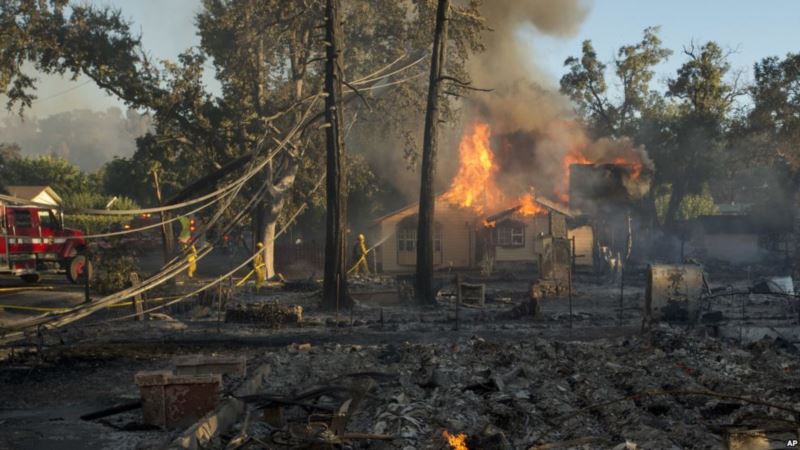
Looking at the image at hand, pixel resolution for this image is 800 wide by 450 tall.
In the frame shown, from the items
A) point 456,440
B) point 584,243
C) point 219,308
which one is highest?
point 584,243

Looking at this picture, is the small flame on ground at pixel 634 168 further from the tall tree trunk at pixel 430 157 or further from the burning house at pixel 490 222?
the tall tree trunk at pixel 430 157

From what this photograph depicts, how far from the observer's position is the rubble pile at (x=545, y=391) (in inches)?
347

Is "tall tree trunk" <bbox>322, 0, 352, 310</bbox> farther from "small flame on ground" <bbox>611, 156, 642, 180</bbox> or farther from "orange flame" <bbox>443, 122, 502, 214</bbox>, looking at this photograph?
"small flame on ground" <bbox>611, 156, 642, 180</bbox>

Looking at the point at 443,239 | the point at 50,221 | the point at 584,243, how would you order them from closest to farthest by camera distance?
the point at 50,221, the point at 443,239, the point at 584,243

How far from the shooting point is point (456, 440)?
827 cm

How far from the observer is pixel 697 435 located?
8766 millimetres

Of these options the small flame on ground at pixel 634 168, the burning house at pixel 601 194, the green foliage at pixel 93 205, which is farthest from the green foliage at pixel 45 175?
the small flame on ground at pixel 634 168

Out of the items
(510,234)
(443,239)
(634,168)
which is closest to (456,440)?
(510,234)

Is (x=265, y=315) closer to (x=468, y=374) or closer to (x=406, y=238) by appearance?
(x=468, y=374)

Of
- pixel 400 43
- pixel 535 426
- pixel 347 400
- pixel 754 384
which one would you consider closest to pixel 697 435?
pixel 535 426

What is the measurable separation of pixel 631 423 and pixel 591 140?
43.6 metres

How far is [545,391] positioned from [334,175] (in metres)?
13.5

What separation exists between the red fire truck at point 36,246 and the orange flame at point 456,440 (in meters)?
20.9

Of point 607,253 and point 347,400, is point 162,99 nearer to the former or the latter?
point 607,253
